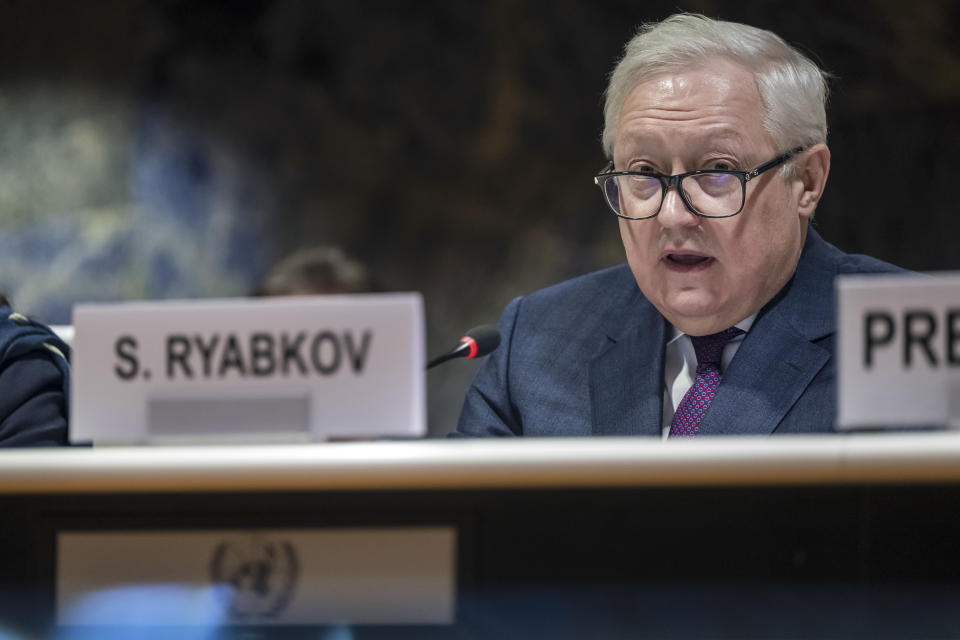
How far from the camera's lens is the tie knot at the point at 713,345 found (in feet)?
4.33

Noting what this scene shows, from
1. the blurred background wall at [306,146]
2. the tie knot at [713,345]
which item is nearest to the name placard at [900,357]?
the tie knot at [713,345]

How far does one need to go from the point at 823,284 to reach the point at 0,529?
108 cm

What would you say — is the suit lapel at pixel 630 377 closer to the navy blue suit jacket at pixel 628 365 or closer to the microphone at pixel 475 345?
the navy blue suit jacket at pixel 628 365

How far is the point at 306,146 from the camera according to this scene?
402 centimetres

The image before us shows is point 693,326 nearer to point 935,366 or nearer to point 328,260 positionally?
point 935,366

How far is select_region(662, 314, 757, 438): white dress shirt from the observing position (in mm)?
1317

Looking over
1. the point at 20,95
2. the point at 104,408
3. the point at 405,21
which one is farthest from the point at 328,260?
the point at 104,408

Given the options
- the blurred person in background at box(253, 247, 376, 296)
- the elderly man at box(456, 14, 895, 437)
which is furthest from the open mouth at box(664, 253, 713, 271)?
the blurred person in background at box(253, 247, 376, 296)

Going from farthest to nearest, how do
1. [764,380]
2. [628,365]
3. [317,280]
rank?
[317,280]
[628,365]
[764,380]

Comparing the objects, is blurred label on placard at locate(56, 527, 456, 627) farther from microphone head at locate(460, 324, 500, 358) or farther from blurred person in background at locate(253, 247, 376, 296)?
blurred person in background at locate(253, 247, 376, 296)

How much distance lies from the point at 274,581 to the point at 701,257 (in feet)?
2.73

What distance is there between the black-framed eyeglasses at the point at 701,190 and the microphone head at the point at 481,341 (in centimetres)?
38

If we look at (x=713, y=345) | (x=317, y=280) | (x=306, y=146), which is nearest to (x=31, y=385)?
(x=713, y=345)

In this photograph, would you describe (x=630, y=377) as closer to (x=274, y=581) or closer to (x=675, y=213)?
(x=675, y=213)
